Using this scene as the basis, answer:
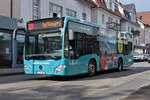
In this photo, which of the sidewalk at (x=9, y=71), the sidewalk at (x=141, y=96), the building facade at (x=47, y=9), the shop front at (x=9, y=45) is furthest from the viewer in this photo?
the building facade at (x=47, y=9)

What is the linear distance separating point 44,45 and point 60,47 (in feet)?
3.10

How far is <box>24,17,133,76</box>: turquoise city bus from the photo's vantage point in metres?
10.7

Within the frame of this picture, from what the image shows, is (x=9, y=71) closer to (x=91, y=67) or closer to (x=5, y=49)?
(x=5, y=49)

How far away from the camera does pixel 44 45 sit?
36.5 feet

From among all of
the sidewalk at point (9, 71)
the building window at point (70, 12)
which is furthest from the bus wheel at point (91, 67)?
the building window at point (70, 12)

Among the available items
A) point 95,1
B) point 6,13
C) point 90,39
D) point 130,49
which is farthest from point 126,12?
point 90,39

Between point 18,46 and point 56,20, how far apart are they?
9165 mm

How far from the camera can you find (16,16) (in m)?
18.9

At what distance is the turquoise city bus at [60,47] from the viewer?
1070 centimetres

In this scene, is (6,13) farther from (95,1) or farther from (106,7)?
(106,7)

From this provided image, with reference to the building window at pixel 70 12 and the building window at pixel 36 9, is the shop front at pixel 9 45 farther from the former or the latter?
the building window at pixel 70 12

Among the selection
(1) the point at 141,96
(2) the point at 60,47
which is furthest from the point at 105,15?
(1) the point at 141,96

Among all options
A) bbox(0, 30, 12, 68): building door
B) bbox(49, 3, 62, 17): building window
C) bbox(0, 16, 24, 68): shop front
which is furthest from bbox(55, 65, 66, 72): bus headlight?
bbox(49, 3, 62, 17): building window

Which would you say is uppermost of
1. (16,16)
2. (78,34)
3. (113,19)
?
(113,19)
